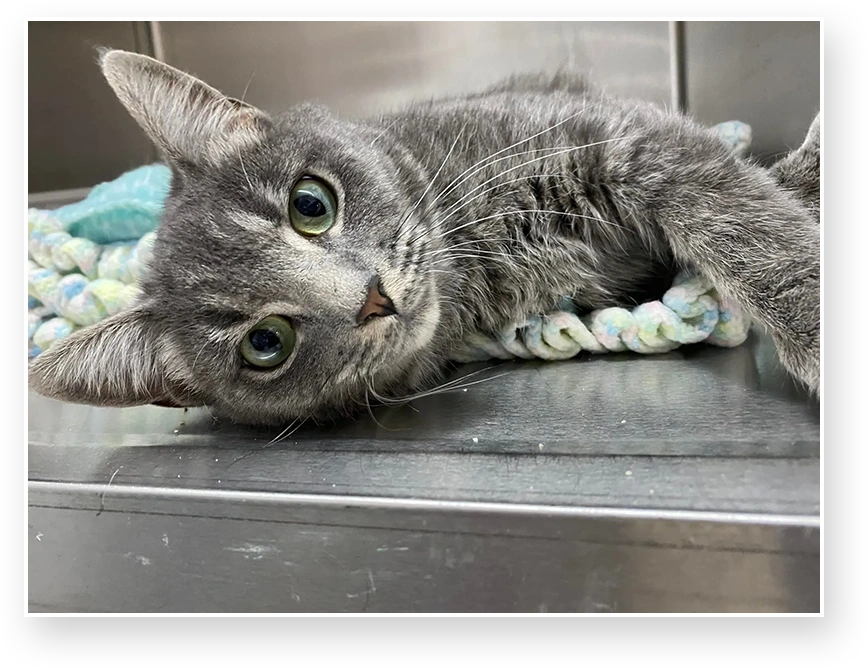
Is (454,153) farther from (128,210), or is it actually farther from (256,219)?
(128,210)

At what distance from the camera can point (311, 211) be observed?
104cm

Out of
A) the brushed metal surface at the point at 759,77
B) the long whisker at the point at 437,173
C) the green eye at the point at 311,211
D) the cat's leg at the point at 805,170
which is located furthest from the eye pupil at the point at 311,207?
the brushed metal surface at the point at 759,77

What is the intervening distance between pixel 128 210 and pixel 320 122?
69 cm

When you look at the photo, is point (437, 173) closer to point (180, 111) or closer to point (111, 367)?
point (180, 111)

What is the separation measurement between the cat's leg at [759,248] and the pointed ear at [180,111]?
77 cm

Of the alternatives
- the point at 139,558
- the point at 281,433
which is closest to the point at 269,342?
the point at 281,433

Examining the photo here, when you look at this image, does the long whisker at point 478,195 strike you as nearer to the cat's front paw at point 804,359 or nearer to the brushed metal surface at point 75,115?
the cat's front paw at point 804,359

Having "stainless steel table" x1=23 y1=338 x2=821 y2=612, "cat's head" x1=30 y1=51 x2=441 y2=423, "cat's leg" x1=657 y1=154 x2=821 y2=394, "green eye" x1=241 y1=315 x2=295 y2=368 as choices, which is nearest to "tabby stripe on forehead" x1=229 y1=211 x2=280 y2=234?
"cat's head" x1=30 y1=51 x2=441 y2=423

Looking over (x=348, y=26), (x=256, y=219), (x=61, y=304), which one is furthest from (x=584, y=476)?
(x=348, y=26)

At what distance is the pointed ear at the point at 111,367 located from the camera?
1.05 m

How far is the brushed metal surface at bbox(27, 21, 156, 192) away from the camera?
1790mm

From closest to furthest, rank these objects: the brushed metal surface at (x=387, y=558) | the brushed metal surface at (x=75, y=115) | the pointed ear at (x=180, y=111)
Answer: the brushed metal surface at (x=387, y=558)
the pointed ear at (x=180, y=111)
the brushed metal surface at (x=75, y=115)

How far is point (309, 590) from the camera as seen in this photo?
74 cm

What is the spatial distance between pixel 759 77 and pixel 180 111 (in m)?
1.42
